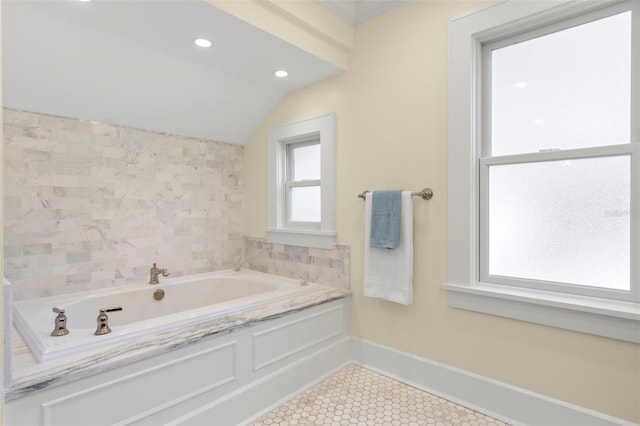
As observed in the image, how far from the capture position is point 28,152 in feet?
7.00

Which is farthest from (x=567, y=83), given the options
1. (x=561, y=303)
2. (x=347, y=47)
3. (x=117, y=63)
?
(x=117, y=63)

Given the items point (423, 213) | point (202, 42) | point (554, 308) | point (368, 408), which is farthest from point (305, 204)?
point (554, 308)

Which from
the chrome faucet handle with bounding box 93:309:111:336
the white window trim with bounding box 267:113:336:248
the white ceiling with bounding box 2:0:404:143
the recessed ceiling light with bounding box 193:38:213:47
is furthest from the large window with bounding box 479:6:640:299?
the chrome faucet handle with bounding box 93:309:111:336

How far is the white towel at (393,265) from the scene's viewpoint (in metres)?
2.14

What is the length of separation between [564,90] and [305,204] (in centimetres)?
193

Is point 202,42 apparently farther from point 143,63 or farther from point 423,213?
point 423,213

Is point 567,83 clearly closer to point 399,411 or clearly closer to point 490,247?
point 490,247

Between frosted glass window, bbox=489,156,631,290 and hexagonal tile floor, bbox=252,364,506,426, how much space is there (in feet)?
2.69

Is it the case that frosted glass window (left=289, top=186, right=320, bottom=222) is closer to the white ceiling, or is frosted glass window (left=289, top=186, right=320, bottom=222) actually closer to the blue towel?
the blue towel

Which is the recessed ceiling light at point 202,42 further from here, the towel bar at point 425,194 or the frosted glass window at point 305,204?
the towel bar at point 425,194

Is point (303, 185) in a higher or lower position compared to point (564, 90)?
lower

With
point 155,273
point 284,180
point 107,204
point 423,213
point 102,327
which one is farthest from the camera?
point 284,180

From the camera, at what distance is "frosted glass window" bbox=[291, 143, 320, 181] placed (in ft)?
9.56

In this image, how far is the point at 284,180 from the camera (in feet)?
10.1
